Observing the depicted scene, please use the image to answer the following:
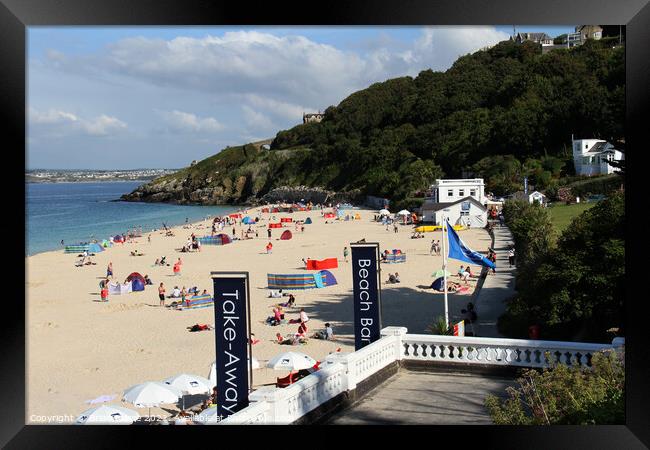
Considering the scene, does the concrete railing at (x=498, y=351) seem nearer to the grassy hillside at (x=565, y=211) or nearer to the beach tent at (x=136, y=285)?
the beach tent at (x=136, y=285)

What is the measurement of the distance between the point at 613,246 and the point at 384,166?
7354cm

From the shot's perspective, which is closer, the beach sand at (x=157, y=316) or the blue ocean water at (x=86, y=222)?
the beach sand at (x=157, y=316)

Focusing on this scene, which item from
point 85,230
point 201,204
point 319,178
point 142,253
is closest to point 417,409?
point 142,253

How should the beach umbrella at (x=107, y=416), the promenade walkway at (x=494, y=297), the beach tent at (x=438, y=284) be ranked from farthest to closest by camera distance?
the beach tent at (x=438, y=284) < the promenade walkway at (x=494, y=297) < the beach umbrella at (x=107, y=416)

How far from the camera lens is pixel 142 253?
41.8 meters

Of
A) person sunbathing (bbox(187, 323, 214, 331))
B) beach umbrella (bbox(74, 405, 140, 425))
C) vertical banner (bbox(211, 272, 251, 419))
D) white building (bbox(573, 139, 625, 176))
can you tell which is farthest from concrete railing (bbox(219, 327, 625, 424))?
white building (bbox(573, 139, 625, 176))

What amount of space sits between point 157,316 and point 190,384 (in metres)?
10.3

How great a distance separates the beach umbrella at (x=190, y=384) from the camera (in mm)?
12688

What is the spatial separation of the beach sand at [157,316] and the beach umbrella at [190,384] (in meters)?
0.80

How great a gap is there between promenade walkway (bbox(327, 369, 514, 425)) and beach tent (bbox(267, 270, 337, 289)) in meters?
15.4

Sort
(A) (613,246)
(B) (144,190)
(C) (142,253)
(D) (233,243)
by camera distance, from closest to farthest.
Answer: (A) (613,246), (C) (142,253), (D) (233,243), (B) (144,190)

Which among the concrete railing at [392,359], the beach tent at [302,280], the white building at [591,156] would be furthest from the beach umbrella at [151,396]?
the white building at [591,156]

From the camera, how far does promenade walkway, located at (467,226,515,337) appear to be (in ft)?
56.7
